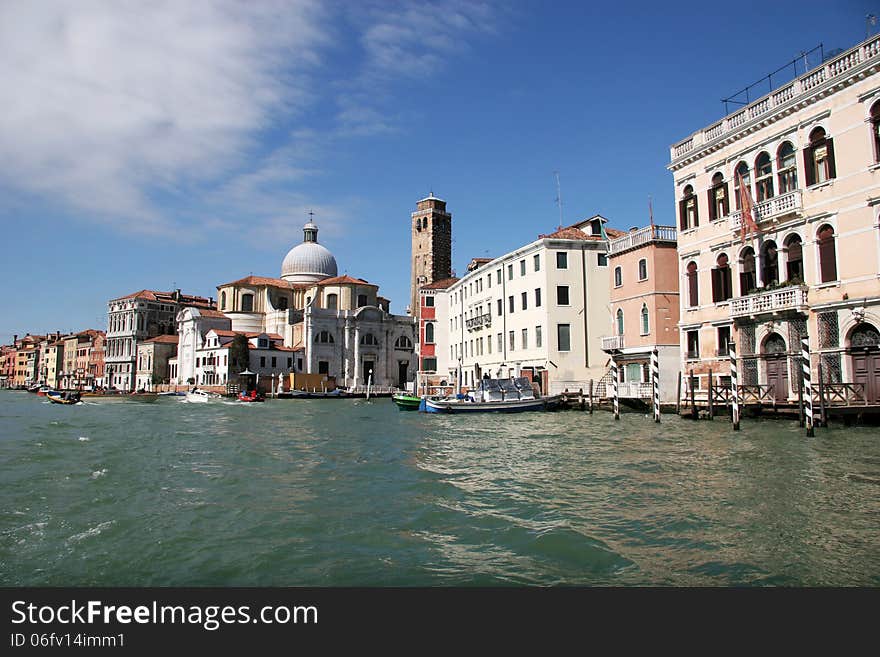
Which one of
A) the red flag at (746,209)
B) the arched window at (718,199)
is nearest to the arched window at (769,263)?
the red flag at (746,209)

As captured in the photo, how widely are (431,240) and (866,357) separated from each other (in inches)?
2053

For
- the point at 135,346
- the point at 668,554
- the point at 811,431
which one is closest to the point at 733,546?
the point at 668,554

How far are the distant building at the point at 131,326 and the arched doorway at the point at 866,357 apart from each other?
70.4 m

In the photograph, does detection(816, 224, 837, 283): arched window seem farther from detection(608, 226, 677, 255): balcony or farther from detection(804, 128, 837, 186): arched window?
detection(608, 226, 677, 255): balcony

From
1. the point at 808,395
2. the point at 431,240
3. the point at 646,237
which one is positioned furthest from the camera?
the point at 431,240

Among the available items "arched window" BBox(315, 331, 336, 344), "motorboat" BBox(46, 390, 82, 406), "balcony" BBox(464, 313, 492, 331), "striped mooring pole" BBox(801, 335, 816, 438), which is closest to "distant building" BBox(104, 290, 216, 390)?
"arched window" BBox(315, 331, 336, 344)

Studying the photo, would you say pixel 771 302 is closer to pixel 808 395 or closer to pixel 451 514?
pixel 808 395

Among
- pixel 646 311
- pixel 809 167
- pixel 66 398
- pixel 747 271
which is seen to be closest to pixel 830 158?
pixel 809 167

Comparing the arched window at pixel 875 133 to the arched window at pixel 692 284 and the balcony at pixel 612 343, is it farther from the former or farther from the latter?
the balcony at pixel 612 343

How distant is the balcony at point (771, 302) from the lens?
18656 millimetres

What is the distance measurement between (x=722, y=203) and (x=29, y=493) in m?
21.3

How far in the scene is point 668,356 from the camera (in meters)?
24.9

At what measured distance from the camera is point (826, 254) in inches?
721
